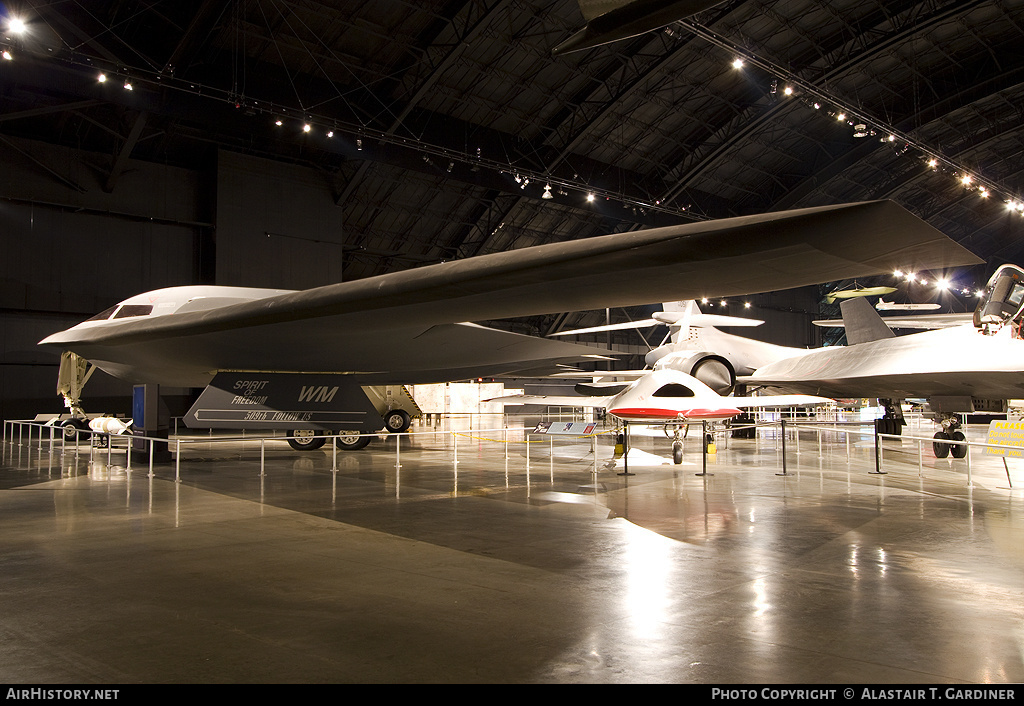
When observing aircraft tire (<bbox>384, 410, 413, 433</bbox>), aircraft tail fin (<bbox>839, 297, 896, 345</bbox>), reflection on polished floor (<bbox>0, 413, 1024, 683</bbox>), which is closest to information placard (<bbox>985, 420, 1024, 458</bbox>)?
reflection on polished floor (<bbox>0, 413, 1024, 683</bbox>)

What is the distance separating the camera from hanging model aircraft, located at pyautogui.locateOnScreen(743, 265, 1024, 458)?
10.4 meters

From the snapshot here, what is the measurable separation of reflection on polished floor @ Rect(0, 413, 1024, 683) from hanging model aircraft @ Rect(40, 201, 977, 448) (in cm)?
173

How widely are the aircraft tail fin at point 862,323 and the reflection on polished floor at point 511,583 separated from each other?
6964 millimetres

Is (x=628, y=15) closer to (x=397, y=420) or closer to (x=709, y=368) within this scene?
(x=709, y=368)

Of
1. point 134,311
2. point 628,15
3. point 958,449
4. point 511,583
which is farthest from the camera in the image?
point 958,449

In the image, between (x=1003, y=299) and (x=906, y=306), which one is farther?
(x=906, y=306)

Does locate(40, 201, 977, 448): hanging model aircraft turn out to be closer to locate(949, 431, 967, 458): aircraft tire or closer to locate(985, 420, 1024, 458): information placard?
locate(985, 420, 1024, 458): information placard

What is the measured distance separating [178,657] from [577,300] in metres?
3.54

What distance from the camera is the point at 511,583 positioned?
453 centimetres

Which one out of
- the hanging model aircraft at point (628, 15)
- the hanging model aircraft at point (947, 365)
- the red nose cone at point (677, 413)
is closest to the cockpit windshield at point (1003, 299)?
the hanging model aircraft at point (947, 365)

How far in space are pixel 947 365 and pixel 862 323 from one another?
5.51 meters

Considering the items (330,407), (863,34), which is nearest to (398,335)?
(330,407)

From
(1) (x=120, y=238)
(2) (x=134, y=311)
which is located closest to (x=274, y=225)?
(1) (x=120, y=238)

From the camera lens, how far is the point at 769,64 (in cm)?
2095
